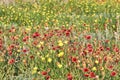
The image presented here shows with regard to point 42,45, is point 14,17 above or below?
below

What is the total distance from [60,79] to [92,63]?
0.46 meters

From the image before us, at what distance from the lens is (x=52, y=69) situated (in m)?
4.69

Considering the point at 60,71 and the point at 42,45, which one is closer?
the point at 60,71

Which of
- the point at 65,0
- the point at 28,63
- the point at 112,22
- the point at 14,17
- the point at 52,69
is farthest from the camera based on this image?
the point at 65,0

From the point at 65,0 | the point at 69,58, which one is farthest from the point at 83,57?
the point at 65,0

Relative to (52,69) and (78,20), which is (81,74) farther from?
(78,20)

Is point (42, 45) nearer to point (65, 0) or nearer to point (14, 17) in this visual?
point (14, 17)

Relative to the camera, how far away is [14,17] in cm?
1009

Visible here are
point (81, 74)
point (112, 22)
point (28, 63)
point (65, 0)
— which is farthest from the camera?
point (65, 0)

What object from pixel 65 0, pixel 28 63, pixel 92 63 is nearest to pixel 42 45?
pixel 28 63

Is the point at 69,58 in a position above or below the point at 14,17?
above

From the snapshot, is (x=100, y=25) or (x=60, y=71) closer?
(x=60, y=71)

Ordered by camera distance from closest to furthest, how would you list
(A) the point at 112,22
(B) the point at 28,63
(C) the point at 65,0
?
(B) the point at 28,63
(A) the point at 112,22
(C) the point at 65,0

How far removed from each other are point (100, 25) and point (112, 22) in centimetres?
29
